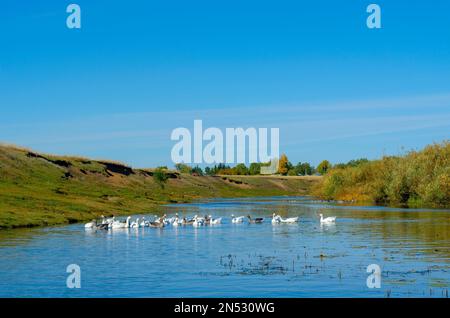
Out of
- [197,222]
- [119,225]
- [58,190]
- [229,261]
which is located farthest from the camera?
[58,190]

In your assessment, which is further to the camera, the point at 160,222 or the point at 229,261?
the point at 160,222

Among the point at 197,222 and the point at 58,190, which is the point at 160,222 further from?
the point at 58,190

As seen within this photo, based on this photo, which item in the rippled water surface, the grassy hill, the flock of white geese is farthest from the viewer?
the grassy hill

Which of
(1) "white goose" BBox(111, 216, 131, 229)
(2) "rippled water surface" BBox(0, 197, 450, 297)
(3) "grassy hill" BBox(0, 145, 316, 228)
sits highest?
(3) "grassy hill" BBox(0, 145, 316, 228)

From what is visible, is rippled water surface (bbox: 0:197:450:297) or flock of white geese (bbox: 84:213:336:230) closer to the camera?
rippled water surface (bbox: 0:197:450:297)

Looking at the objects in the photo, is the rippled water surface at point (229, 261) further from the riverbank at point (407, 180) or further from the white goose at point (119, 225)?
the riverbank at point (407, 180)

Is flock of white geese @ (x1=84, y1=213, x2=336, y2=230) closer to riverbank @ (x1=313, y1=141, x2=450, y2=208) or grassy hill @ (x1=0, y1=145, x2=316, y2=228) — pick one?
grassy hill @ (x1=0, y1=145, x2=316, y2=228)

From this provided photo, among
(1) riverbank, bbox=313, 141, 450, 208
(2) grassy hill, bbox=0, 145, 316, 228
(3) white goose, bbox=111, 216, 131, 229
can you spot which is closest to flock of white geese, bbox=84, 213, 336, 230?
(3) white goose, bbox=111, 216, 131, 229

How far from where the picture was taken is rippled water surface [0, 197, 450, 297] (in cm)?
2886

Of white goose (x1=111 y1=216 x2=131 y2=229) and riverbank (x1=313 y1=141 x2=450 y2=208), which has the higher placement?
riverbank (x1=313 y1=141 x2=450 y2=208)

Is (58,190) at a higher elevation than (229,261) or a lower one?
higher

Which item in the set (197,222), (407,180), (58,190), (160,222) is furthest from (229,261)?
(407,180)

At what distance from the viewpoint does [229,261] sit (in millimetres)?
37938

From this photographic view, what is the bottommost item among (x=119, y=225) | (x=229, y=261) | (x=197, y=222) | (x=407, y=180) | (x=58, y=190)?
(x=229, y=261)
